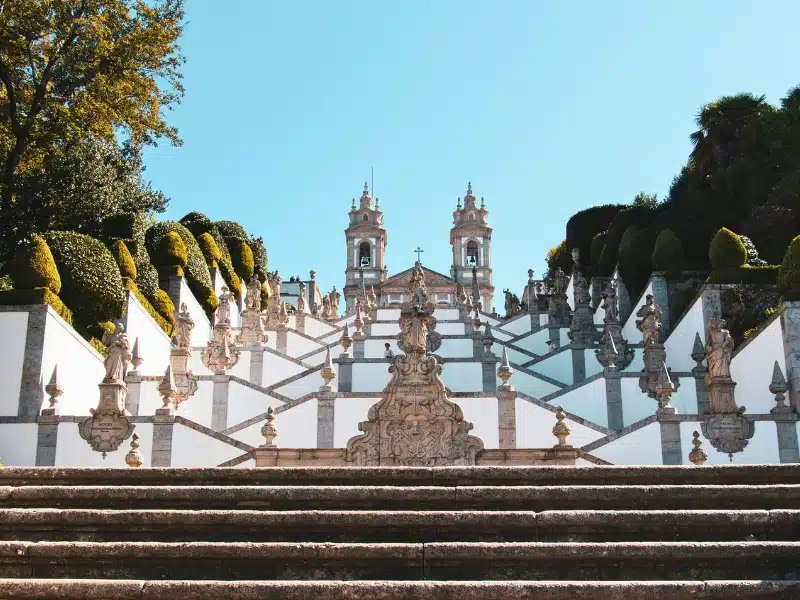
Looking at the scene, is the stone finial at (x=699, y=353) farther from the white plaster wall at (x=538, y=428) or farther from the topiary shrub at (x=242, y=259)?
the topiary shrub at (x=242, y=259)

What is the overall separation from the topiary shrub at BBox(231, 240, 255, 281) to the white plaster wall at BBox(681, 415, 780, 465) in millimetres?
23550

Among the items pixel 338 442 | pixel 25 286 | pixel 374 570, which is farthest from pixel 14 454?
pixel 374 570

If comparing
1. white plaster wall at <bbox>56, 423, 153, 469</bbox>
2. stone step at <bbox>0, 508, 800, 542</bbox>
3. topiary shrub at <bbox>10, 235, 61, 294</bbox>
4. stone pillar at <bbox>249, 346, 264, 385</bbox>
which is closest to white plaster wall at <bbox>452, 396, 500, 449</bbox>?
white plaster wall at <bbox>56, 423, 153, 469</bbox>

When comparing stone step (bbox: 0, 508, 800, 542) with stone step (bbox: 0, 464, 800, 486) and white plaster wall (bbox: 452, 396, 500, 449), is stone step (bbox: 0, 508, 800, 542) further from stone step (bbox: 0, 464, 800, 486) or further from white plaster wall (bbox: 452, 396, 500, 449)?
white plaster wall (bbox: 452, 396, 500, 449)

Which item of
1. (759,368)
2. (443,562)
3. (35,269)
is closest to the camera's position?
(443,562)


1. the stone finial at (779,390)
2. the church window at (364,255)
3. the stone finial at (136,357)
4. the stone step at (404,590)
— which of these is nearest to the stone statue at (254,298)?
the stone finial at (136,357)

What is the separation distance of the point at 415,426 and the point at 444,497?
23.3 ft

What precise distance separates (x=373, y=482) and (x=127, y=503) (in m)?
2.07

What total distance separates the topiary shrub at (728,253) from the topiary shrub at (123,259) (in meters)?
14.6

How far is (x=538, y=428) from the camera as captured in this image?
19141 millimetres

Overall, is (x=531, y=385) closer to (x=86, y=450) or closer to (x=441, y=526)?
(x=86, y=450)

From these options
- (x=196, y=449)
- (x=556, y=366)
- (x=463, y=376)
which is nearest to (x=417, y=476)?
(x=196, y=449)

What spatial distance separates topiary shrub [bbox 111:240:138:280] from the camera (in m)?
24.2

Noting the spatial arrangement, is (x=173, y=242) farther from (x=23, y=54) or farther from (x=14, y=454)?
(x=14, y=454)
